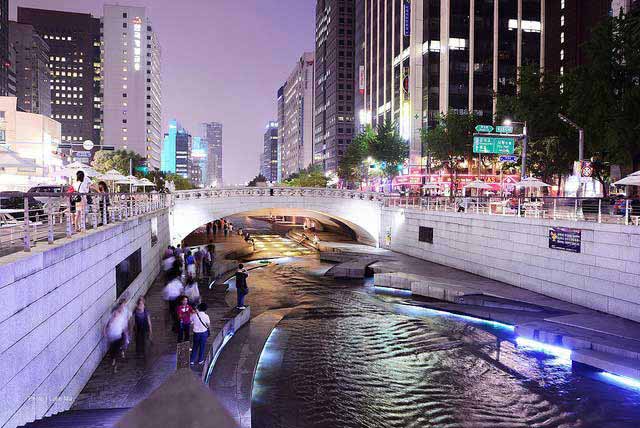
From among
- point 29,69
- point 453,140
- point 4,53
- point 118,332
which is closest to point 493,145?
point 453,140

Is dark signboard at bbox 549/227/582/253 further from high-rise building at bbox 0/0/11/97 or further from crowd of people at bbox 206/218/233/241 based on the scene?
high-rise building at bbox 0/0/11/97

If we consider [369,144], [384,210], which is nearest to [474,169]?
[369,144]

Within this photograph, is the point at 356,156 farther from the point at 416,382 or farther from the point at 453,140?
the point at 416,382

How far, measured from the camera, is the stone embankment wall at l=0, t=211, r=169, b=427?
809 centimetres

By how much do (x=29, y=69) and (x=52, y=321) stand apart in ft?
575

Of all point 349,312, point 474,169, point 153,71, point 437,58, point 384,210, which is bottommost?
point 349,312

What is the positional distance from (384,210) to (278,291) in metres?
21.4

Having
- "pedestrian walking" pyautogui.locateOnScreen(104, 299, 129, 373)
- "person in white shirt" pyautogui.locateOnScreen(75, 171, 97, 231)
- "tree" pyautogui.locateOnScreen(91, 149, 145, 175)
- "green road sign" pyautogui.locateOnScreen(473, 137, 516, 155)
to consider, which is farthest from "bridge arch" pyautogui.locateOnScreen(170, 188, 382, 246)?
"tree" pyautogui.locateOnScreen(91, 149, 145, 175)

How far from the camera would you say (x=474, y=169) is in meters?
78.7

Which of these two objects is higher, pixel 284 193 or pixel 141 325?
pixel 284 193

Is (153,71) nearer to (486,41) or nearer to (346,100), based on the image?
(346,100)

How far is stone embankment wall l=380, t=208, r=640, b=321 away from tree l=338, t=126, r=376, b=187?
4026 centimetres

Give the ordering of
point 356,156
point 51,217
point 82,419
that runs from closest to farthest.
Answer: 1. point 82,419
2. point 51,217
3. point 356,156

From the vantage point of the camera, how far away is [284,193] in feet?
165
